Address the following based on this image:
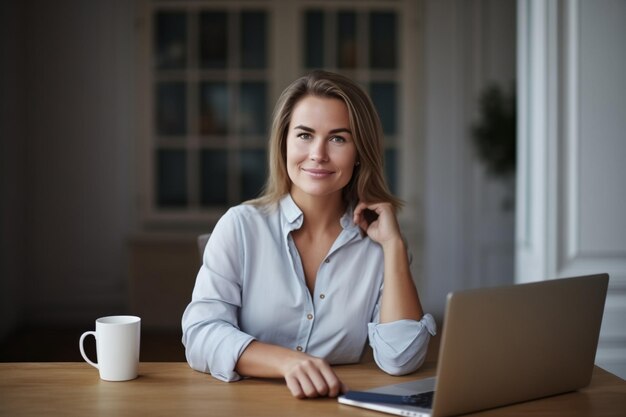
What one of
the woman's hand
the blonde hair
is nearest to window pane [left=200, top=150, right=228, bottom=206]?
the blonde hair

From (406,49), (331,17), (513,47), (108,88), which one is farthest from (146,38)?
(513,47)

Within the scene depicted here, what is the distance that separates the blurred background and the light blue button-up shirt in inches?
142

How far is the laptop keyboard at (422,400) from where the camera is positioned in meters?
1.32

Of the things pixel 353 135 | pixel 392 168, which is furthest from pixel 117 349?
pixel 392 168

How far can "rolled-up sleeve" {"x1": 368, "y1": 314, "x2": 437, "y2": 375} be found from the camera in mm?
1612

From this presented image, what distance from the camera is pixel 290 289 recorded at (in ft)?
5.90

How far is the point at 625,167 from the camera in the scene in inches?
110

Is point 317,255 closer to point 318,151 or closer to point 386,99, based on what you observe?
point 318,151

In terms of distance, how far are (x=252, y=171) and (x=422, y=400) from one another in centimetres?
441

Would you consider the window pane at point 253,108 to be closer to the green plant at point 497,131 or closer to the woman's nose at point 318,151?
the green plant at point 497,131

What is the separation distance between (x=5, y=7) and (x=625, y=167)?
3.97m

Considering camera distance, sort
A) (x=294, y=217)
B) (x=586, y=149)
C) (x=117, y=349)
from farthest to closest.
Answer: (x=586, y=149), (x=294, y=217), (x=117, y=349)

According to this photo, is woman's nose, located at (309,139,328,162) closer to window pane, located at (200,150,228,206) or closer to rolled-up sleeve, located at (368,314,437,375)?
rolled-up sleeve, located at (368,314,437,375)

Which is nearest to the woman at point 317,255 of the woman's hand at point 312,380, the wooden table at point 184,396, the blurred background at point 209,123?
the wooden table at point 184,396
